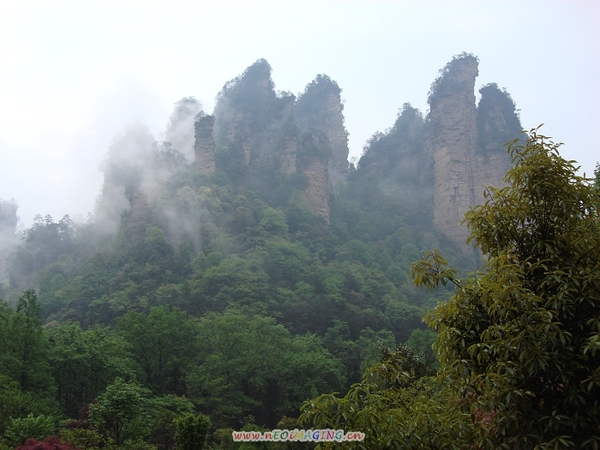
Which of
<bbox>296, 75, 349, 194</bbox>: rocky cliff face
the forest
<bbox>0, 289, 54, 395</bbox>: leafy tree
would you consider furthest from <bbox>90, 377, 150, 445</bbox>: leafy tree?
<bbox>296, 75, 349, 194</bbox>: rocky cliff face

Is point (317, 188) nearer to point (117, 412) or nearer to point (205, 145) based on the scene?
point (205, 145)

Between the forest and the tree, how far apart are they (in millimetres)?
18

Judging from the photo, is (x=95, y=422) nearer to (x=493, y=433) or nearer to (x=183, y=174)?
(x=493, y=433)

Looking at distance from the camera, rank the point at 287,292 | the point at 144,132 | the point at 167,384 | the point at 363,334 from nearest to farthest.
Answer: the point at 167,384 < the point at 363,334 < the point at 287,292 < the point at 144,132

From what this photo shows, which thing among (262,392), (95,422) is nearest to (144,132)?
(262,392)

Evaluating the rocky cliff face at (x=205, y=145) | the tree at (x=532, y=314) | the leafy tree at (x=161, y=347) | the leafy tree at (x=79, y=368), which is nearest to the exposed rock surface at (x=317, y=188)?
the rocky cliff face at (x=205, y=145)

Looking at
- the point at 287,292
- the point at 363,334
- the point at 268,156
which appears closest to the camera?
the point at 363,334

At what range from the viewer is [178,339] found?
27.3m

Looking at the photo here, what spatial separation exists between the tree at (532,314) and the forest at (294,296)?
0.02 meters

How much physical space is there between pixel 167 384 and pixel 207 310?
10212 millimetres

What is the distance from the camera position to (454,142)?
204 feet

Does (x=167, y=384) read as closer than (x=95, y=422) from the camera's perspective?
No

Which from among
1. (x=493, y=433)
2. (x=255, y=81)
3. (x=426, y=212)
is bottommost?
(x=493, y=433)

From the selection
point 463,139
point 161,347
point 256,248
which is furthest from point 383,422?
point 463,139
